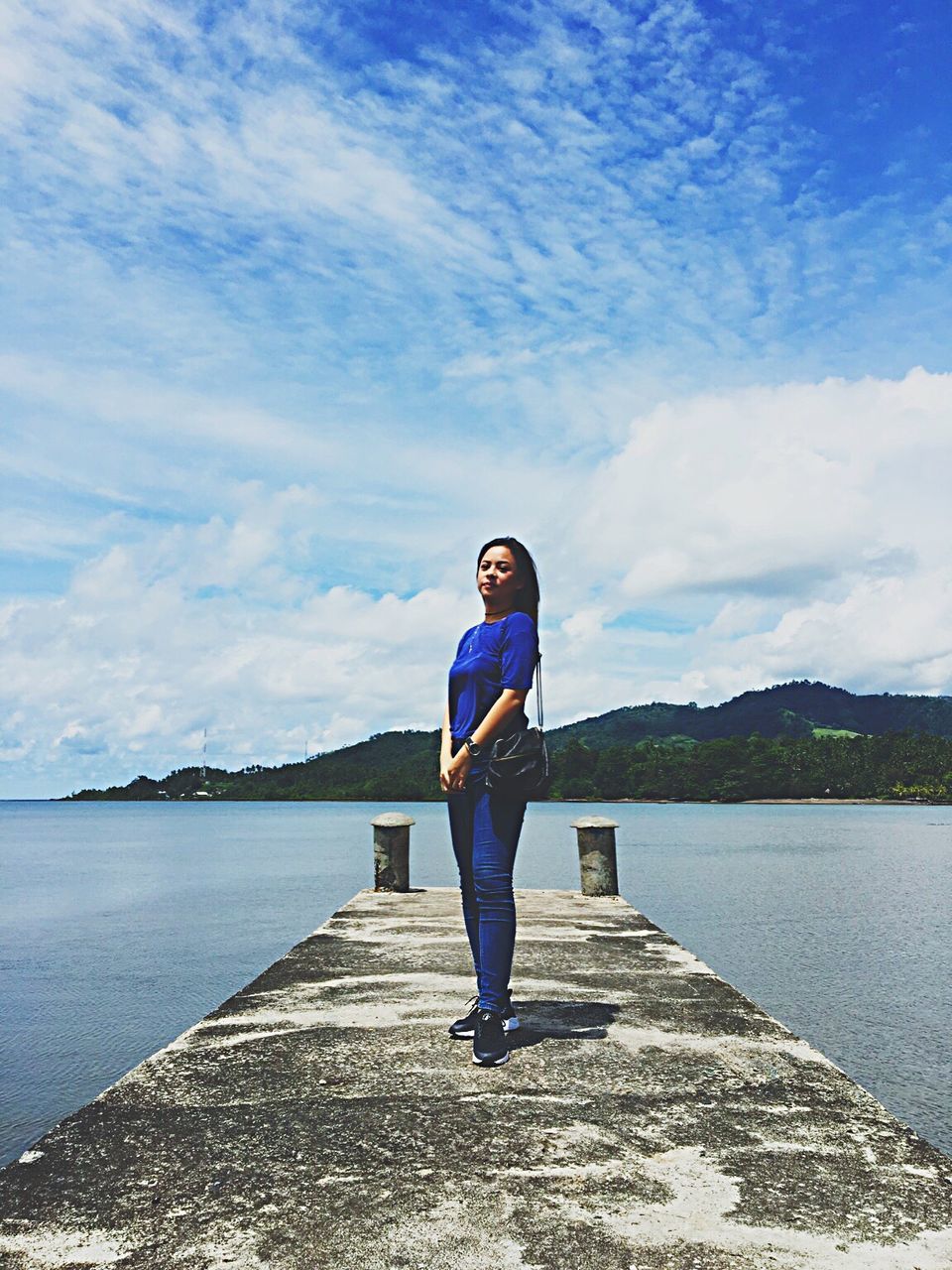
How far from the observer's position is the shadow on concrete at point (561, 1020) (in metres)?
5.18

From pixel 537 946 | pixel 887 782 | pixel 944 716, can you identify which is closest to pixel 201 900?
pixel 537 946

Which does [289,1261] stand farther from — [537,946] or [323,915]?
[323,915]

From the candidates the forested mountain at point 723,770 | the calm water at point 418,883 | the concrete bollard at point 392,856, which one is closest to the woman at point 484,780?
the calm water at point 418,883

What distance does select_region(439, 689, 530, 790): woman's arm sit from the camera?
456 centimetres

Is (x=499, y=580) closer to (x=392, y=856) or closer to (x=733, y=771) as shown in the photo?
(x=392, y=856)

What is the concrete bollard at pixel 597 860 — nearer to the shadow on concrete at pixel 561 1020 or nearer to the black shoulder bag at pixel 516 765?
the shadow on concrete at pixel 561 1020

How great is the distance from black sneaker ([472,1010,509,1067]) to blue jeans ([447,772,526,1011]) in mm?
43

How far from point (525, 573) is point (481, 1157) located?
266 centimetres

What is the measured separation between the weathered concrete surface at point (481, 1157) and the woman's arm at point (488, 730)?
136cm

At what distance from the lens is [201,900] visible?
34.4m

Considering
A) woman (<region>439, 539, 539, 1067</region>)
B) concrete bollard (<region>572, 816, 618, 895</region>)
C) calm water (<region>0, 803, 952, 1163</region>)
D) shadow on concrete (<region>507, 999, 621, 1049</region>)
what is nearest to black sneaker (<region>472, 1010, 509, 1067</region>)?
woman (<region>439, 539, 539, 1067</region>)

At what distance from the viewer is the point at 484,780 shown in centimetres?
461

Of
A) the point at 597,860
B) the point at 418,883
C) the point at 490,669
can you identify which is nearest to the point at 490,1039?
the point at 490,669

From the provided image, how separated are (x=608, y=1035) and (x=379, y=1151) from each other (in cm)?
200
